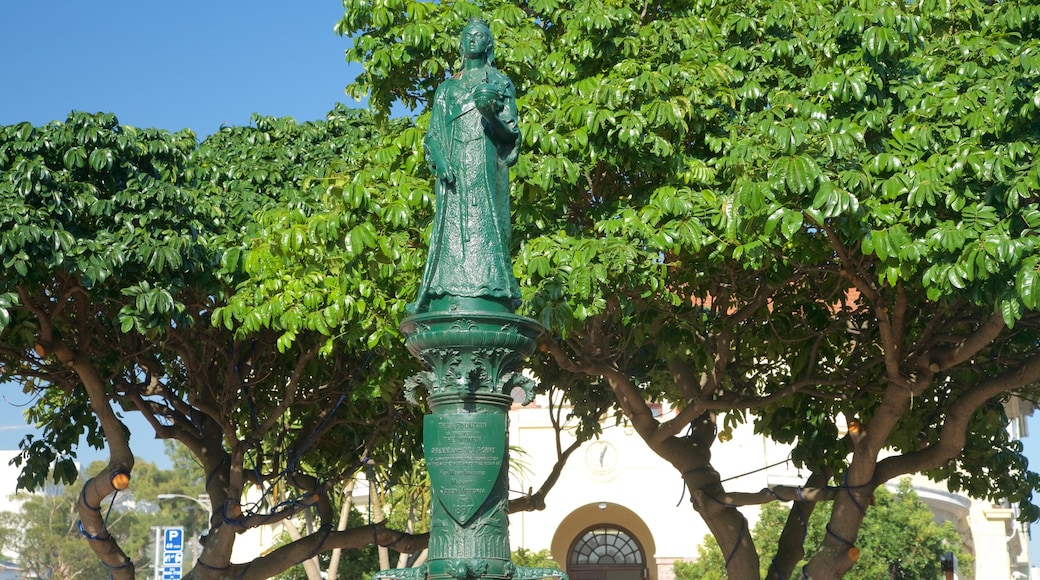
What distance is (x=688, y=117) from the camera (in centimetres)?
1182

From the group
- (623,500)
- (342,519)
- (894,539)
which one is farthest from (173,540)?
(894,539)

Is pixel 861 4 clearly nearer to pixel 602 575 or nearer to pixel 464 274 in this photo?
pixel 464 274

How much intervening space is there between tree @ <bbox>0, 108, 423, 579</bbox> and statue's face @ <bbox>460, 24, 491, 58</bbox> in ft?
13.9

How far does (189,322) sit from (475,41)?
694cm

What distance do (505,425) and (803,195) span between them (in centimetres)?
429

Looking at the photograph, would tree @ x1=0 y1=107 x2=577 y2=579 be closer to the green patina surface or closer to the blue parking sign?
the green patina surface

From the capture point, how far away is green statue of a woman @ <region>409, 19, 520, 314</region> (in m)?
7.59

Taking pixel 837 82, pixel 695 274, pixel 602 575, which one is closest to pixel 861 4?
pixel 837 82

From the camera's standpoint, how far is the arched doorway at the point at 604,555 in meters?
30.9

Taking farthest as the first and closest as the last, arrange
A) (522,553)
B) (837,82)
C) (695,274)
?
(522,553)
(695,274)
(837,82)

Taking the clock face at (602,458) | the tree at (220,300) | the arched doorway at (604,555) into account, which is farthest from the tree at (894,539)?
the tree at (220,300)

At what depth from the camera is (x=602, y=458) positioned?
1170 inches

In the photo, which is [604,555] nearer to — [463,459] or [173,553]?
[173,553]

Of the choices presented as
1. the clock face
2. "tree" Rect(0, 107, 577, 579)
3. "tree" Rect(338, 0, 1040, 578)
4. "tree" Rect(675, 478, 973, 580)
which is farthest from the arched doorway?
"tree" Rect(338, 0, 1040, 578)
